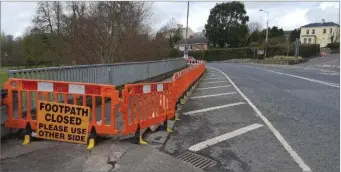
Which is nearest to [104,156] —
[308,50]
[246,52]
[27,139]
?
[27,139]

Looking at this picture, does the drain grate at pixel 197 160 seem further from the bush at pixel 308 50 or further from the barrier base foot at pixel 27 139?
the bush at pixel 308 50

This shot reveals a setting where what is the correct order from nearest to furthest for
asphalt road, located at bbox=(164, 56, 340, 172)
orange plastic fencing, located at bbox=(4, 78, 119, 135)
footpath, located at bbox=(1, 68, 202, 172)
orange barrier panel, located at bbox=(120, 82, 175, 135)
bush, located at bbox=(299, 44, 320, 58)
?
footpath, located at bbox=(1, 68, 202, 172) < asphalt road, located at bbox=(164, 56, 340, 172) < orange plastic fencing, located at bbox=(4, 78, 119, 135) < orange barrier panel, located at bbox=(120, 82, 175, 135) < bush, located at bbox=(299, 44, 320, 58)

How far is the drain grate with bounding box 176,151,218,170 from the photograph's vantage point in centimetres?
411

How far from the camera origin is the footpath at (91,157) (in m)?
3.90

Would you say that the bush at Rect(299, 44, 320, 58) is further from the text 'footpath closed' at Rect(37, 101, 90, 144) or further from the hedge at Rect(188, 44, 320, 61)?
the text 'footpath closed' at Rect(37, 101, 90, 144)

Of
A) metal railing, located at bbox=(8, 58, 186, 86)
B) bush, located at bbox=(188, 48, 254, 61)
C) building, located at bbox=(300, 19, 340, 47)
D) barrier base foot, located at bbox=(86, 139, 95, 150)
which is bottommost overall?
barrier base foot, located at bbox=(86, 139, 95, 150)

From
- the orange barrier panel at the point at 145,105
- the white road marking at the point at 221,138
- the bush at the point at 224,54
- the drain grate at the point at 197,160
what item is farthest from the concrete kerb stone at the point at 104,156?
the bush at the point at 224,54

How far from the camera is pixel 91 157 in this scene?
4.25m

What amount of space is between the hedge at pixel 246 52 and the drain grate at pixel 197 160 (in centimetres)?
6400

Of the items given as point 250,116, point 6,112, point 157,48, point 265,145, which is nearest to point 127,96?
point 6,112

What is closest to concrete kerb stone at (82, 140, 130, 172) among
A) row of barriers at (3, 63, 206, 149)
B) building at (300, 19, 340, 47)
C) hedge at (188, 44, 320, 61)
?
row of barriers at (3, 63, 206, 149)

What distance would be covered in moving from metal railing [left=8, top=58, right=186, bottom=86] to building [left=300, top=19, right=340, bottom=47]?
3778 inches

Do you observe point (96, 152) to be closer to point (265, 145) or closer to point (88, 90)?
point (88, 90)

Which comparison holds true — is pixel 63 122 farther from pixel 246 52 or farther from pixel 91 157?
pixel 246 52
